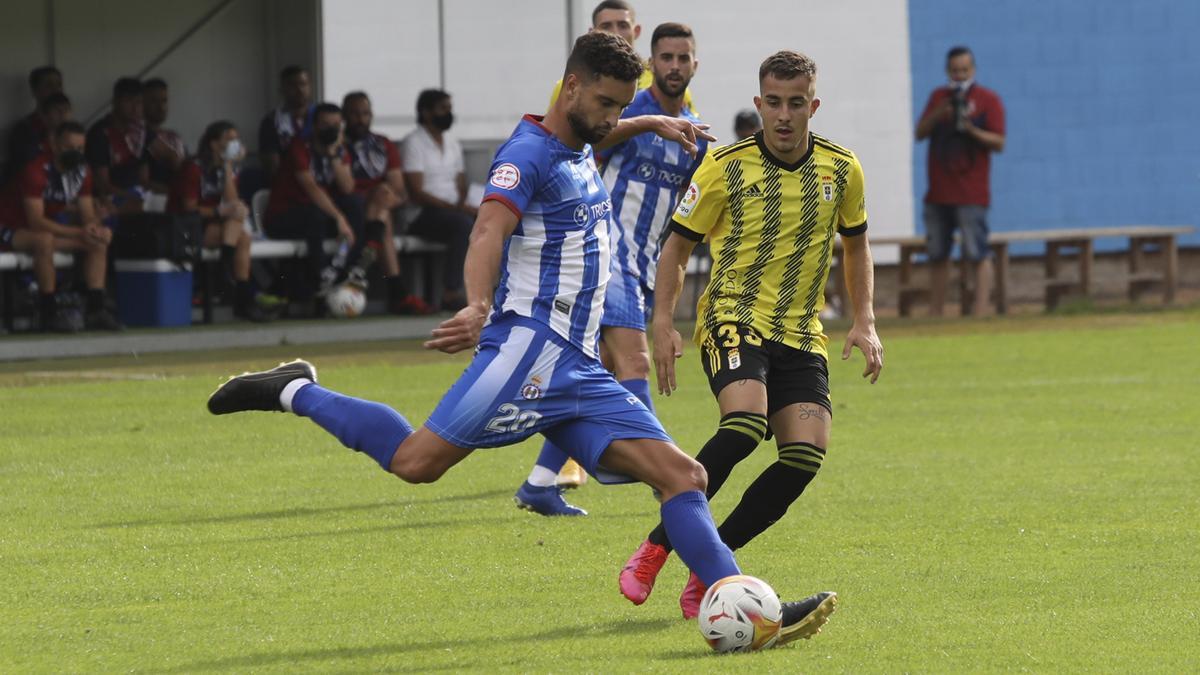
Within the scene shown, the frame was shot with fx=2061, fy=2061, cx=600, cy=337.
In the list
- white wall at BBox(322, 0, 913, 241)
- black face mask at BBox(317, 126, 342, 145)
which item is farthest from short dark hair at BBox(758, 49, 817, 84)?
white wall at BBox(322, 0, 913, 241)

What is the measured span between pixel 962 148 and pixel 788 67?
12340 mm

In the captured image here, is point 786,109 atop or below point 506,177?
atop

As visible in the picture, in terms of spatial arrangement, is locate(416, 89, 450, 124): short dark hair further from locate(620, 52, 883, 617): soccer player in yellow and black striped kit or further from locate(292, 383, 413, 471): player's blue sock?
locate(292, 383, 413, 471): player's blue sock

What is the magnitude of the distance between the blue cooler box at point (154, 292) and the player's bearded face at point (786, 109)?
35.5 ft

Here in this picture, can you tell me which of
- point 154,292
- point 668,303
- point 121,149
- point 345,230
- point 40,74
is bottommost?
point 154,292

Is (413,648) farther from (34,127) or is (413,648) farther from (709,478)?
(34,127)

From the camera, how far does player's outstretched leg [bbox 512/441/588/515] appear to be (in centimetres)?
838

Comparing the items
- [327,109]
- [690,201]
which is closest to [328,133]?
[327,109]

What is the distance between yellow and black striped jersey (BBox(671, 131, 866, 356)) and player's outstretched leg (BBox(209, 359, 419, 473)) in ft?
→ 3.86

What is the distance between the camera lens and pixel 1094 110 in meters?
22.4

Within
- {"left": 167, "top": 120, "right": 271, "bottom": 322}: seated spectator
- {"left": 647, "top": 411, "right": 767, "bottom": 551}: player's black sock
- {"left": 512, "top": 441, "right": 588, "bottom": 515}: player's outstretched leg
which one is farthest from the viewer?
Answer: {"left": 167, "top": 120, "right": 271, "bottom": 322}: seated spectator

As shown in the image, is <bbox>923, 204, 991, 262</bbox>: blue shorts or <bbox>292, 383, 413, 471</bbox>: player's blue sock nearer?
<bbox>292, 383, 413, 471</bbox>: player's blue sock

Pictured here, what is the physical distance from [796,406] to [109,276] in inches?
459

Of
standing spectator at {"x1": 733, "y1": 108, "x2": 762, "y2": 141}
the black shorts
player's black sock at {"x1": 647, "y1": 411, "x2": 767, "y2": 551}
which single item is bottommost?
player's black sock at {"x1": 647, "y1": 411, "x2": 767, "y2": 551}
